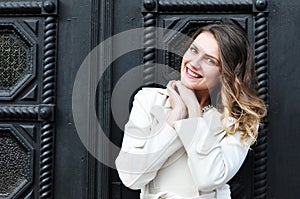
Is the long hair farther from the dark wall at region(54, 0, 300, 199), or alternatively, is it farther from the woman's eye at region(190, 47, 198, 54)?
the dark wall at region(54, 0, 300, 199)

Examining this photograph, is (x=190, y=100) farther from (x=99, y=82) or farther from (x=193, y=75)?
(x=99, y=82)

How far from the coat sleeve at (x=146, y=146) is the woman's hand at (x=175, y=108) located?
0.07ft

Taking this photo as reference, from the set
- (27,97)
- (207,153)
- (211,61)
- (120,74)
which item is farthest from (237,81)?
(27,97)

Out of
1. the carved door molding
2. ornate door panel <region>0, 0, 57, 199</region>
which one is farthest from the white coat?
ornate door panel <region>0, 0, 57, 199</region>

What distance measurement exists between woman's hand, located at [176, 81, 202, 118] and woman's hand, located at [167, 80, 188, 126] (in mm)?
11

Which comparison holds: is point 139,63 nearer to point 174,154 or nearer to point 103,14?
point 103,14

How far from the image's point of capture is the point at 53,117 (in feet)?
6.19

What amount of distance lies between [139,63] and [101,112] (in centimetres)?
21

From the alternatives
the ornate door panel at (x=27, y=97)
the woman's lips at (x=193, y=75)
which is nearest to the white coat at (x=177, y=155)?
the woman's lips at (x=193, y=75)

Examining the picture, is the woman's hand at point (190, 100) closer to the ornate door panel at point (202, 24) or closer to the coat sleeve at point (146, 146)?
the coat sleeve at point (146, 146)

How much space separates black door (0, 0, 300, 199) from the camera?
71.6 inches

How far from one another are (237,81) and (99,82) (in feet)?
1.87

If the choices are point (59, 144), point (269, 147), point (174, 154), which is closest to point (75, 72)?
point (59, 144)

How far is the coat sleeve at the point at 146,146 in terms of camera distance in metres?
1.44
